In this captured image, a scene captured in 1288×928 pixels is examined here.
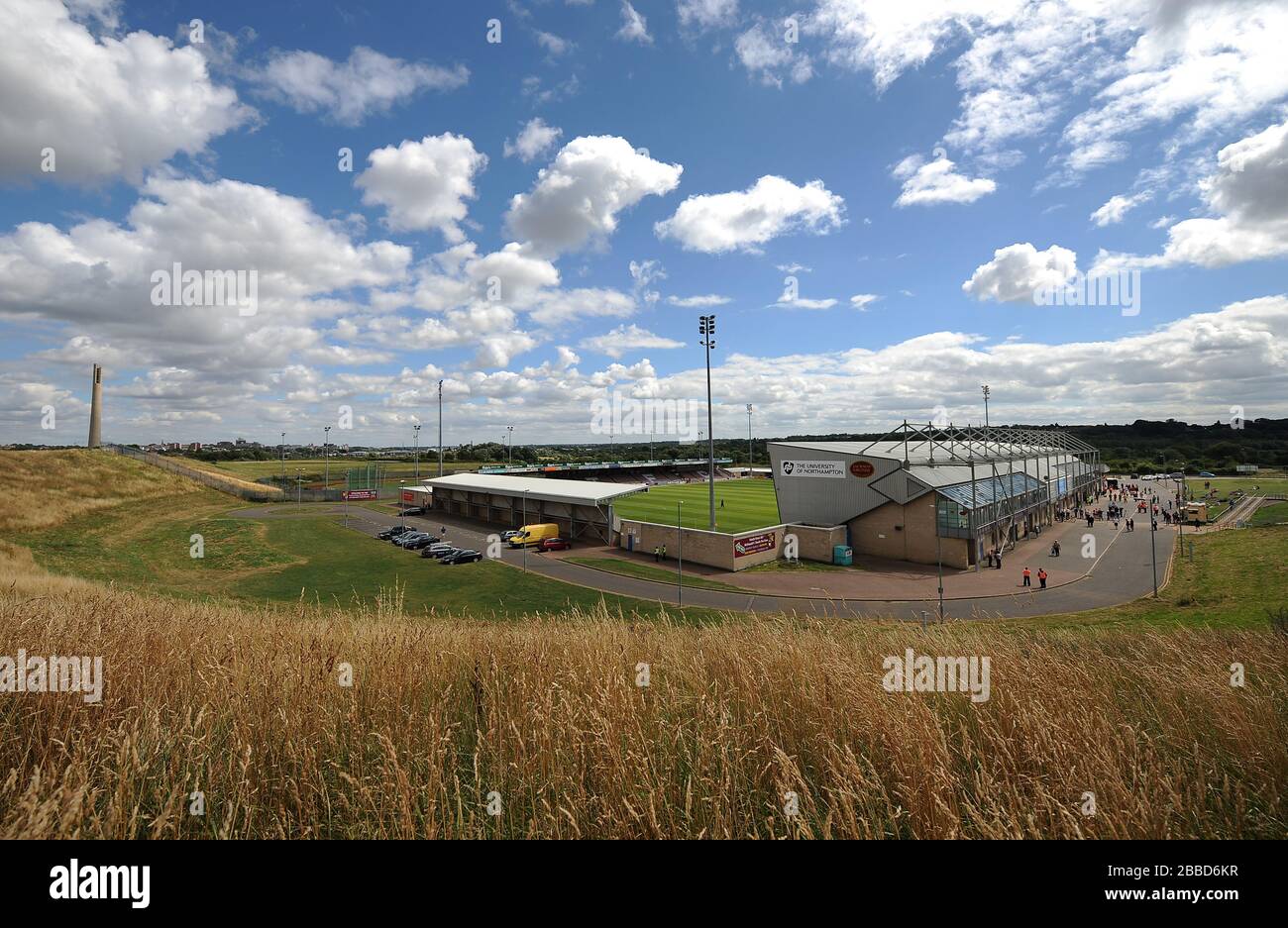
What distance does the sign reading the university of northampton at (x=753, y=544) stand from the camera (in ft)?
112

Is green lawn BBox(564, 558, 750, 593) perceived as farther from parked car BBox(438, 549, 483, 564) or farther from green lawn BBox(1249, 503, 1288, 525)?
green lawn BBox(1249, 503, 1288, 525)

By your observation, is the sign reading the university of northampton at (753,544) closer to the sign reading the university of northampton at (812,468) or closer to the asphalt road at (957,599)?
the asphalt road at (957,599)

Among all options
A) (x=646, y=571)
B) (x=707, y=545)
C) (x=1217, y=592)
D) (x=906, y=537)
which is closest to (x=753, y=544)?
(x=707, y=545)

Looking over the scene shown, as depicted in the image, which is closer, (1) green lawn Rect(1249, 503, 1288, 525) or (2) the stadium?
(2) the stadium

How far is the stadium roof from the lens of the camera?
139 feet

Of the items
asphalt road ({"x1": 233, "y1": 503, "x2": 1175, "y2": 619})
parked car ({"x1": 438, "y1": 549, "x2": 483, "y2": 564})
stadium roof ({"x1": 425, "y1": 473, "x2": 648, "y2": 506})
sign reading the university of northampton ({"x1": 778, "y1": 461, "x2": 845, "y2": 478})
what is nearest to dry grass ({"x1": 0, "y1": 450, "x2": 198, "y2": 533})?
A: stadium roof ({"x1": 425, "y1": 473, "x2": 648, "y2": 506})

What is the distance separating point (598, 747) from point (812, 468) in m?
39.3

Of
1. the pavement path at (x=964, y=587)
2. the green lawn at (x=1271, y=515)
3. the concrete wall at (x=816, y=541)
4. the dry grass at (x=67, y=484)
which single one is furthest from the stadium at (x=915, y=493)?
the dry grass at (x=67, y=484)

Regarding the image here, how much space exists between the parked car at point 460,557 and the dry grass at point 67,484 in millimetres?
31007

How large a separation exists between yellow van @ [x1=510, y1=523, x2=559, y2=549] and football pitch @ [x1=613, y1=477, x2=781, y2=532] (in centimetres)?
543

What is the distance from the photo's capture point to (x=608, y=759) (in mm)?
3016

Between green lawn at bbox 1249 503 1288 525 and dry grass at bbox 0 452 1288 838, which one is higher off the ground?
dry grass at bbox 0 452 1288 838

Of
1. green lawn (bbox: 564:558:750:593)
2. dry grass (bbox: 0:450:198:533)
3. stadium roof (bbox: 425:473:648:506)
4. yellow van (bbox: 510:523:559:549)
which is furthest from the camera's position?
stadium roof (bbox: 425:473:648:506)
